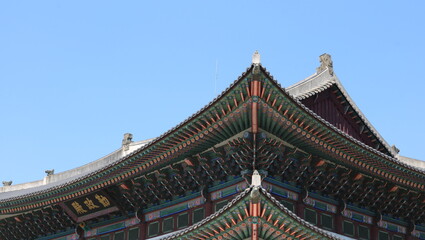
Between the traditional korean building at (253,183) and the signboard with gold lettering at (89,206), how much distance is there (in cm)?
6

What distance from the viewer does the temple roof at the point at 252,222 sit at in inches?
802

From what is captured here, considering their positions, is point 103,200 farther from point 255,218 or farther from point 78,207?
point 255,218

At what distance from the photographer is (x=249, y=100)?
22.3 m

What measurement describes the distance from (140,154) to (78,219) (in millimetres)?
6490

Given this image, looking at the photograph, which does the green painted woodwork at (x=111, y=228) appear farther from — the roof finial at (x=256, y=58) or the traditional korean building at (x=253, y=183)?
the roof finial at (x=256, y=58)

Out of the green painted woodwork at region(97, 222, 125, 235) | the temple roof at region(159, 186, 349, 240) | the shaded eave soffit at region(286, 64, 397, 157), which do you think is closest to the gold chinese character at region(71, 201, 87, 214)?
the green painted woodwork at region(97, 222, 125, 235)

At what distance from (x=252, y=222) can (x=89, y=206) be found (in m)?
10.6

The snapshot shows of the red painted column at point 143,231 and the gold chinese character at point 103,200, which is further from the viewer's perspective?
the gold chinese character at point 103,200

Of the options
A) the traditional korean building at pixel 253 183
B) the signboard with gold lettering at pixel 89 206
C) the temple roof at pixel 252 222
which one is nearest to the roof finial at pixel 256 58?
the traditional korean building at pixel 253 183

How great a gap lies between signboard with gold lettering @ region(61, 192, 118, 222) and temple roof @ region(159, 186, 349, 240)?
6.93m

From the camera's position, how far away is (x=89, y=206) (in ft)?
96.5

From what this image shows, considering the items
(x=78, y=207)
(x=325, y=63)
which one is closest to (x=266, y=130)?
(x=325, y=63)

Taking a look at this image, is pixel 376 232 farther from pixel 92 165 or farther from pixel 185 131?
pixel 92 165

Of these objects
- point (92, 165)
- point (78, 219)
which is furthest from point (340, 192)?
point (92, 165)
